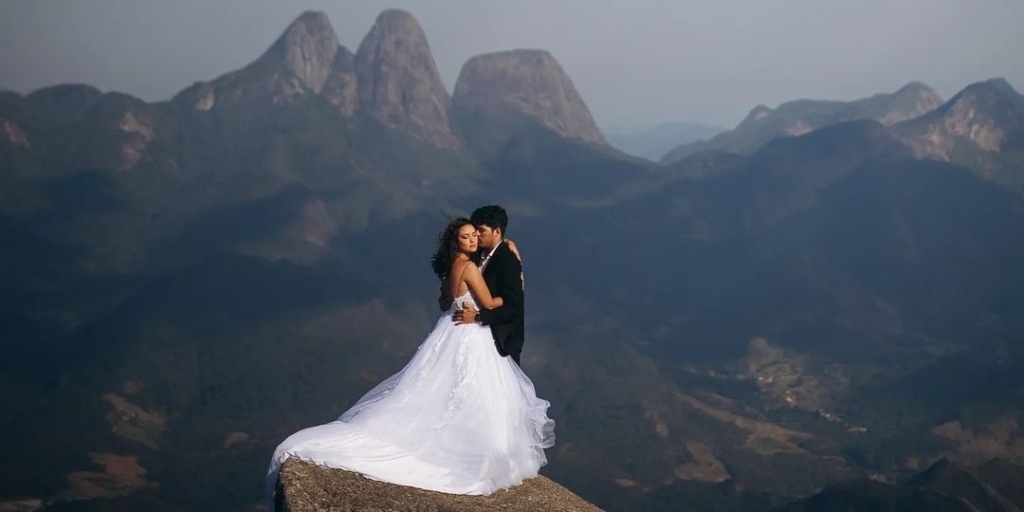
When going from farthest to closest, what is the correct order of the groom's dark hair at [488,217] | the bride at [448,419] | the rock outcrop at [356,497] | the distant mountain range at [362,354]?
the distant mountain range at [362,354], the groom's dark hair at [488,217], the bride at [448,419], the rock outcrop at [356,497]

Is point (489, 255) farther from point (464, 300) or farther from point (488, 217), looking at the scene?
point (464, 300)

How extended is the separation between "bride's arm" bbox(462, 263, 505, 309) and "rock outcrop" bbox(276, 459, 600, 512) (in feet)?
8.22

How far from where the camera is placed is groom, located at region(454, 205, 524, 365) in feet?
50.4

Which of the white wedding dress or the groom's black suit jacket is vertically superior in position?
the groom's black suit jacket

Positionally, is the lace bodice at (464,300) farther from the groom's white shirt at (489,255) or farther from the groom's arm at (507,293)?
the groom's white shirt at (489,255)

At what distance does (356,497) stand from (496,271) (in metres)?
3.45

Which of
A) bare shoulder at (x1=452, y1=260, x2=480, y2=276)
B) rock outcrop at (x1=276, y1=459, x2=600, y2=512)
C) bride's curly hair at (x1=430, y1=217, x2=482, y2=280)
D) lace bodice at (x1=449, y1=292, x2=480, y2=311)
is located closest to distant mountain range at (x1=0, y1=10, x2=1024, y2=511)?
rock outcrop at (x1=276, y1=459, x2=600, y2=512)

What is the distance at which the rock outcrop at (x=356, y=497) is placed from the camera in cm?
1381

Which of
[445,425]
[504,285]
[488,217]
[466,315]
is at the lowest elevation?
[445,425]

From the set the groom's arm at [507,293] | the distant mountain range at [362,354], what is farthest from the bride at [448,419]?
the distant mountain range at [362,354]

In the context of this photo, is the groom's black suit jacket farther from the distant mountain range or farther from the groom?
the distant mountain range

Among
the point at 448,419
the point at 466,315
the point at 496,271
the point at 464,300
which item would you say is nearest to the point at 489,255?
the point at 496,271

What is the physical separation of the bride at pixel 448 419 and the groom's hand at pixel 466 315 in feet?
0.24

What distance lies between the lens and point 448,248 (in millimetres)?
15297
